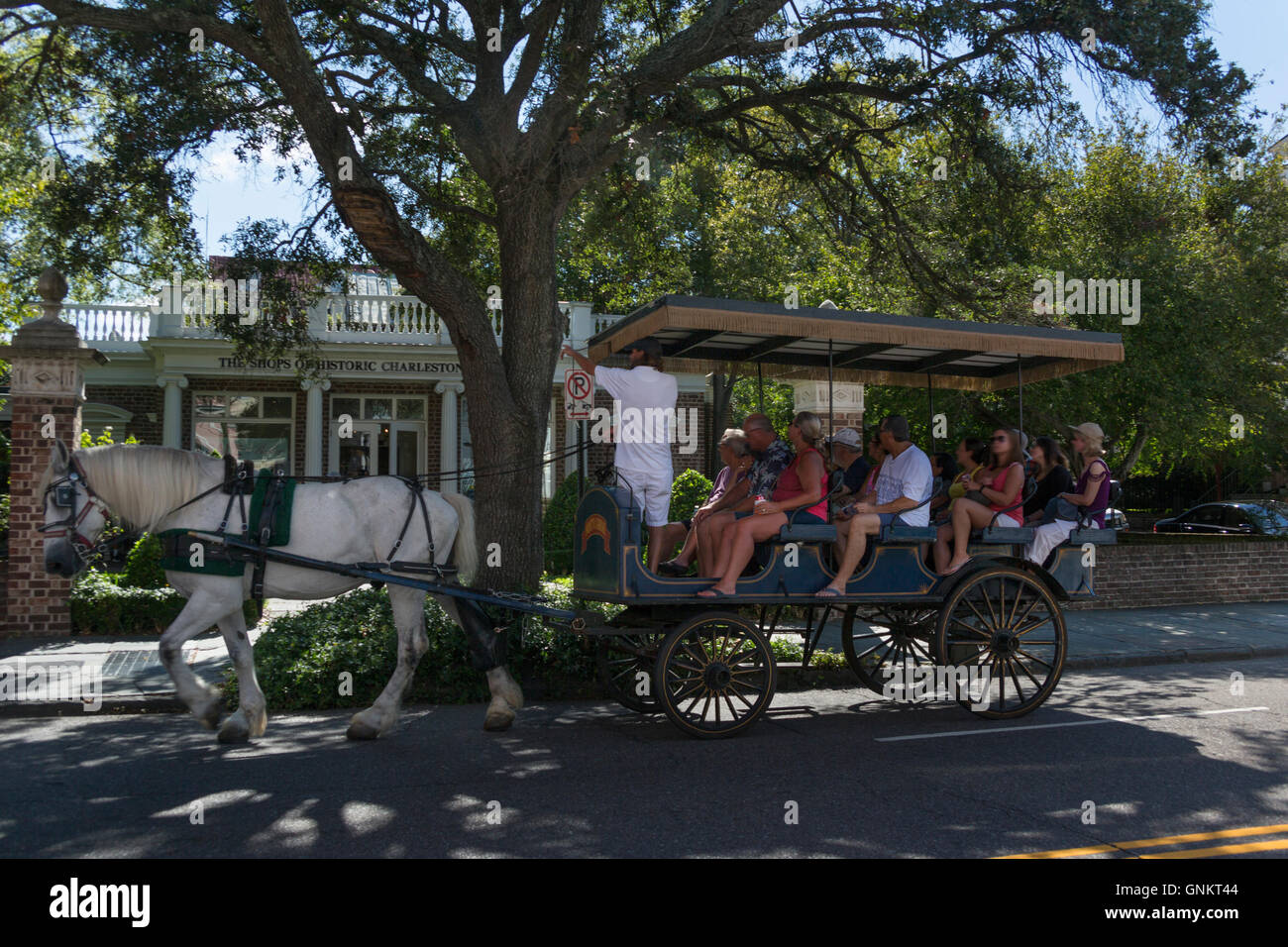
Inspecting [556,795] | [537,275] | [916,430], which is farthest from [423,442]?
[556,795]

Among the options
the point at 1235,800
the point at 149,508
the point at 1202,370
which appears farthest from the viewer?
the point at 1202,370

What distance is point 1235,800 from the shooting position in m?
5.31

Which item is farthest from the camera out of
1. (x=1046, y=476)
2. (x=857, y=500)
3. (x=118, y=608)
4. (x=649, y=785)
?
(x=118, y=608)

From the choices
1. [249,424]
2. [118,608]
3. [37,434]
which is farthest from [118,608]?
[249,424]

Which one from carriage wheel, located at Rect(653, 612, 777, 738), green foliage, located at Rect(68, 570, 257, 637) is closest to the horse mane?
carriage wheel, located at Rect(653, 612, 777, 738)

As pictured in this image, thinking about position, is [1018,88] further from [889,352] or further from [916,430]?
[916,430]

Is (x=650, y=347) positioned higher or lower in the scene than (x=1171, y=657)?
higher

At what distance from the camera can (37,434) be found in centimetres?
1103

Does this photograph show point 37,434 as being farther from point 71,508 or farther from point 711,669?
point 711,669

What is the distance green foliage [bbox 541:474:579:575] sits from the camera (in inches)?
635

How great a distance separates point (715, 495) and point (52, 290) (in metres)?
8.26

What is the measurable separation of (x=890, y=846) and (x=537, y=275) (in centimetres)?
659

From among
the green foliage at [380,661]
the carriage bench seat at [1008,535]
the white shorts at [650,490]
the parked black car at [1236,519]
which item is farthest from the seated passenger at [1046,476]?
the parked black car at [1236,519]

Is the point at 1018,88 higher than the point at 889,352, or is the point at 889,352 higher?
the point at 1018,88
